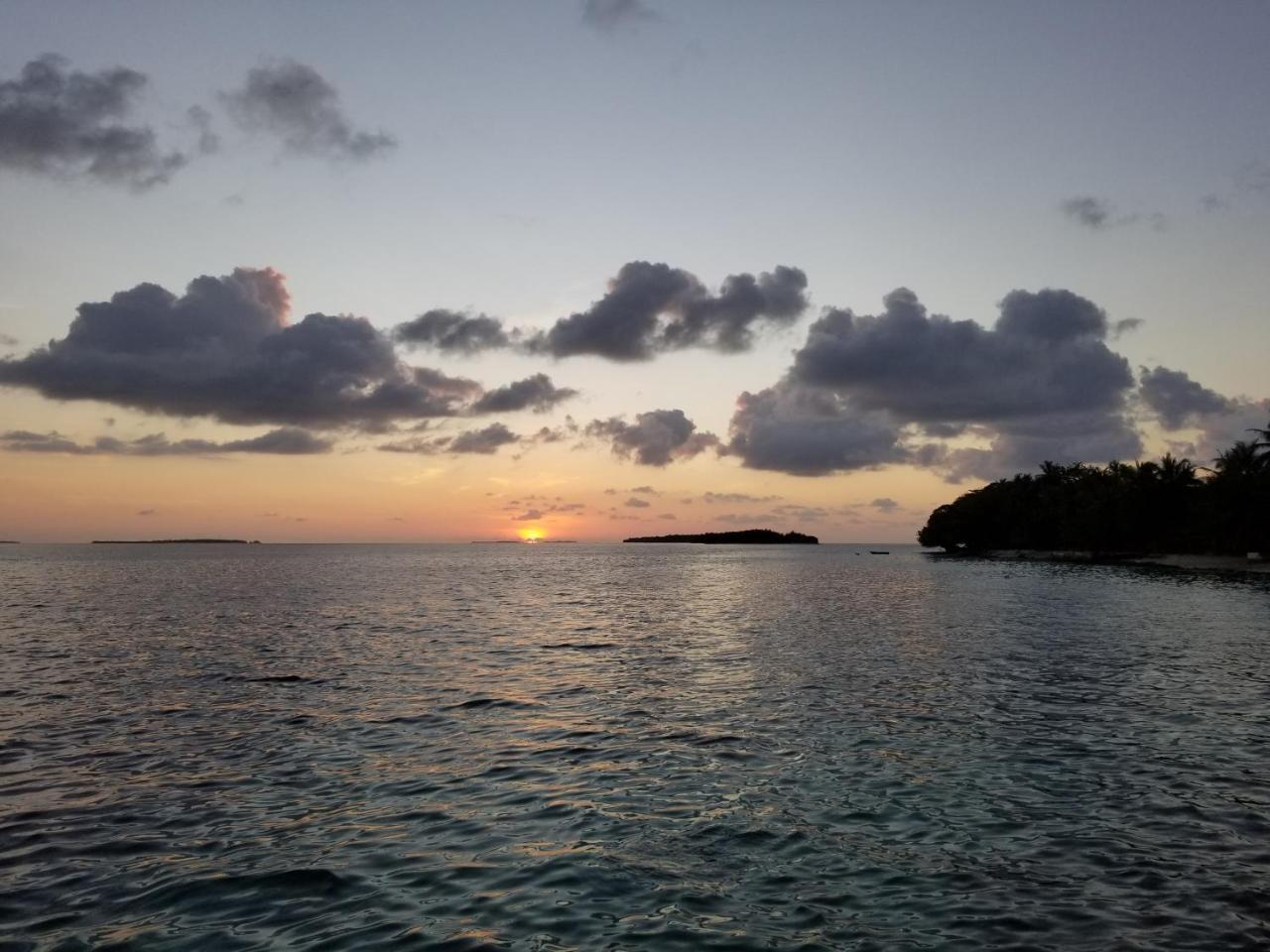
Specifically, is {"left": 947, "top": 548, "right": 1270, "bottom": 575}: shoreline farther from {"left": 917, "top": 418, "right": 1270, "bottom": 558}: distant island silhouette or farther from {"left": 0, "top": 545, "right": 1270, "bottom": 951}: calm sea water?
{"left": 0, "top": 545, "right": 1270, "bottom": 951}: calm sea water

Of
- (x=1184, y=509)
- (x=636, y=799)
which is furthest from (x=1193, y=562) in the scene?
(x=636, y=799)

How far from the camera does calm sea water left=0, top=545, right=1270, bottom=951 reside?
12953 mm

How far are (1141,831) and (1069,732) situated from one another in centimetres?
952

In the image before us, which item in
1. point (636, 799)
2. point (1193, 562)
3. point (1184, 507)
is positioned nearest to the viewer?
point (636, 799)

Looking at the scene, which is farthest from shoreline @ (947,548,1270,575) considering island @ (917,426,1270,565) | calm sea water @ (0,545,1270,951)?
calm sea water @ (0,545,1270,951)

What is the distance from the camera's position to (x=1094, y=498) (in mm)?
191250

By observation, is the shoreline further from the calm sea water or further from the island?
the calm sea water

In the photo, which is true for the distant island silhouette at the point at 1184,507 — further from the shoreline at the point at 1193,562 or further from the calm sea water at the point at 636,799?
the calm sea water at the point at 636,799

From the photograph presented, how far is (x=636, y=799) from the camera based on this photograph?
19.1 m

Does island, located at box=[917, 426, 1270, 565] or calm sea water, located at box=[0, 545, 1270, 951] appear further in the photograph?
island, located at box=[917, 426, 1270, 565]

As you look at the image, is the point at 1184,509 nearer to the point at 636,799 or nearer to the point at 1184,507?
the point at 1184,507

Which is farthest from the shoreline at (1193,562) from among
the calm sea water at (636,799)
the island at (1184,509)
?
the calm sea water at (636,799)

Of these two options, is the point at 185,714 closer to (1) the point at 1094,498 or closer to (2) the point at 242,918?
(2) the point at 242,918

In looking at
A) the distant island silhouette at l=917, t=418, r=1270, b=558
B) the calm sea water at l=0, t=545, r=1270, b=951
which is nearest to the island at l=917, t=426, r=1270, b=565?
the distant island silhouette at l=917, t=418, r=1270, b=558
